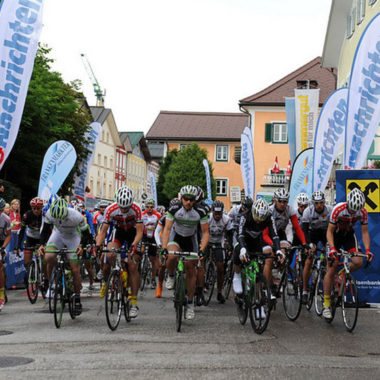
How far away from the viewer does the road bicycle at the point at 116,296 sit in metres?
10.1

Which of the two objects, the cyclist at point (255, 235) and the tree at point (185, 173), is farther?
the tree at point (185, 173)

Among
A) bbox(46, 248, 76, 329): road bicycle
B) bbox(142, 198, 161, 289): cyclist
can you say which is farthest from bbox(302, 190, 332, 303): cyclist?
bbox(142, 198, 161, 289): cyclist

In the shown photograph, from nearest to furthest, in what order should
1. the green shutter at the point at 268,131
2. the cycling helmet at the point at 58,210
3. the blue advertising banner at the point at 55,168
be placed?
the cycling helmet at the point at 58,210
the blue advertising banner at the point at 55,168
the green shutter at the point at 268,131

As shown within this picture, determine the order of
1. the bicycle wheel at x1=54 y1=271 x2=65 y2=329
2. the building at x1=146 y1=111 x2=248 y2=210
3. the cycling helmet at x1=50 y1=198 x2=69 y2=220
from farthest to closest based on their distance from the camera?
the building at x1=146 y1=111 x2=248 y2=210
the cycling helmet at x1=50 y1=198 x2=69 y2=220
the bicycle wheel at x1=54 y1=271 x2=65 y2=329

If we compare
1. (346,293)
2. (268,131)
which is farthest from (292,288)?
(268,131)

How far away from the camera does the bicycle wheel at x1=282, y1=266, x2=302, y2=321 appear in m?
11.5

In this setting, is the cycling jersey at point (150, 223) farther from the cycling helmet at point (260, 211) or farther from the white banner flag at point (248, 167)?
the white banner flag at point (248, 167)

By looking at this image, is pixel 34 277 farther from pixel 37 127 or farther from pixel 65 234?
pixel 37 127

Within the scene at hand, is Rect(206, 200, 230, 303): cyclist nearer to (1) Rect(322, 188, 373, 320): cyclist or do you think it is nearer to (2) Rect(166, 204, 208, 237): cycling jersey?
(2) Rect(166, 204, 208, 237): cycling jersey

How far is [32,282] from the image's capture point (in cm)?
1394

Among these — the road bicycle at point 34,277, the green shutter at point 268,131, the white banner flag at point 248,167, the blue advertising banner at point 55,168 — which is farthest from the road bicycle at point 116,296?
the green shutter at point 268,131

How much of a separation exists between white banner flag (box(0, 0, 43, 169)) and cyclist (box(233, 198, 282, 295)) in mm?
5687

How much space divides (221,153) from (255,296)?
80766 millimetres

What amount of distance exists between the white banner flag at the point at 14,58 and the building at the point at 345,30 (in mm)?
17240
